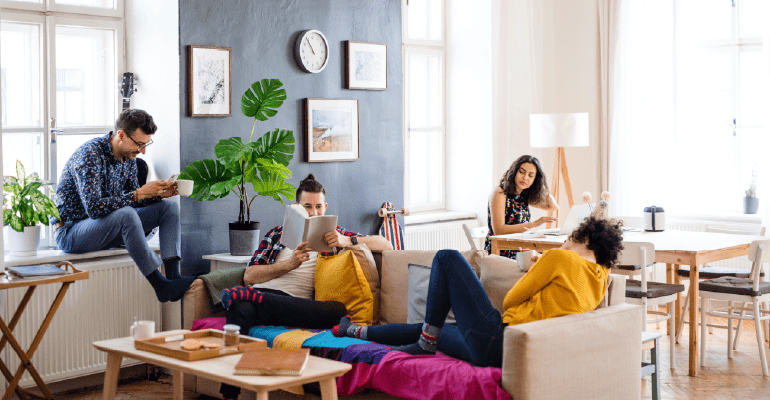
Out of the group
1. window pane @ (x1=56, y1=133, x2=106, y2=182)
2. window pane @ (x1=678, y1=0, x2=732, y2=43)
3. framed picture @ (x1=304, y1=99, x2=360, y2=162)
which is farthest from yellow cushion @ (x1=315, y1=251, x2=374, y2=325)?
window pane @ (x1=678, y1=0, x2=732, y2=43)

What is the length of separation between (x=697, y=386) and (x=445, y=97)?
3492 mm

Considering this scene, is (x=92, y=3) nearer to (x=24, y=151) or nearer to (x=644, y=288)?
(x=24, y=151)

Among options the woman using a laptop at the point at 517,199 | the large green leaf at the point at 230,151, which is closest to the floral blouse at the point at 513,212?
the woman using a laptop at the point at 517,199

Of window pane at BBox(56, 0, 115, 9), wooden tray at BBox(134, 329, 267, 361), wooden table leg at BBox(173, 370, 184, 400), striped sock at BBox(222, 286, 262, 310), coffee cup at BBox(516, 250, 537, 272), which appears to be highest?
window pane at BBox(56, 0, 115, 9)

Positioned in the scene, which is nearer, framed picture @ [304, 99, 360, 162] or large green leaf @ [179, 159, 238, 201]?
large green leaf @ [179, 159, 238, 201]

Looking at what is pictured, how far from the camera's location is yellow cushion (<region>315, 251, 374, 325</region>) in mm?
4211

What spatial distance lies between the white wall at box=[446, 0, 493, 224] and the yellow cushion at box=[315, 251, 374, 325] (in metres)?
2.93

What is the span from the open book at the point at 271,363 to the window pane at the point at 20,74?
246 centimetres

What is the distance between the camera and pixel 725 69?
271 inches

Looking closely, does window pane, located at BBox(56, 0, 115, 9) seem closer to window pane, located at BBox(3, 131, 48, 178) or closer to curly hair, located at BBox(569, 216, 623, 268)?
window pane, located at BBox(3, 131, 48, 178)

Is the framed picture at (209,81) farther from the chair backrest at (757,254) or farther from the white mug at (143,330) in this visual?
the chair backrest at (757,254)

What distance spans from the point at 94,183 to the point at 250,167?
837mm

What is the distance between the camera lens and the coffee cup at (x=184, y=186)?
434 centimetres

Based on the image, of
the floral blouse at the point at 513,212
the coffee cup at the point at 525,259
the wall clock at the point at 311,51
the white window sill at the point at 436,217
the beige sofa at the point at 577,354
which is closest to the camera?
the beige sofa at the point at 577,354
